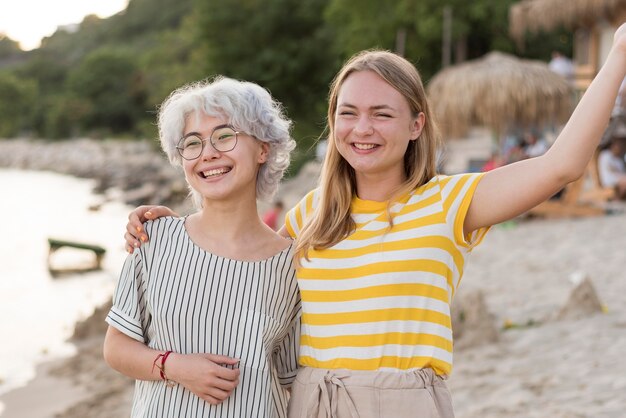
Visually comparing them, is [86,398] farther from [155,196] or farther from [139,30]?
[139,30]

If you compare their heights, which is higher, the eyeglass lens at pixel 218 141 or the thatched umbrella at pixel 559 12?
the thatched umbrella at pixel 559 12

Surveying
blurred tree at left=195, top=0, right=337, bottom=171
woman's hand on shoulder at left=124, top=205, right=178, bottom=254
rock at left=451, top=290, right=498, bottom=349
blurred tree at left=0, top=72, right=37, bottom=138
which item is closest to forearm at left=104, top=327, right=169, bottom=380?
woman's hand on shoulder at left=124, top=205, right=178, bottom=254

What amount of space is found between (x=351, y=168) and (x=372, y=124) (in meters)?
0.22

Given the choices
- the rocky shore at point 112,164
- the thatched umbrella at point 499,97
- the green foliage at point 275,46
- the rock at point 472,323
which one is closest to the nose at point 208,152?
the rock at point 472,323

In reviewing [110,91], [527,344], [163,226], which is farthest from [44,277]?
[110,91]

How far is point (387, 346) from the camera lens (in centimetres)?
194

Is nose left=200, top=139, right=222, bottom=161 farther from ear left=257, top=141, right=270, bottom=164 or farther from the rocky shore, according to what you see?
the rocky shore

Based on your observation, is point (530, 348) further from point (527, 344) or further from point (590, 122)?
point (590, 122)

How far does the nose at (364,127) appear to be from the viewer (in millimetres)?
2033

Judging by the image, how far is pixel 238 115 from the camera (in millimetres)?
2066

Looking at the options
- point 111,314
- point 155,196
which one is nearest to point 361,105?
point 111,314

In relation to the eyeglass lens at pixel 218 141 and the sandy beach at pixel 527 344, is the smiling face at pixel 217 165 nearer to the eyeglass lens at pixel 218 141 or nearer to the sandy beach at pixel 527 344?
the eyeglass lens at pixel 218 141

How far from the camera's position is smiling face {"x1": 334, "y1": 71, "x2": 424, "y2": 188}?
205cm

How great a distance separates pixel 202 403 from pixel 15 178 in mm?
48826
